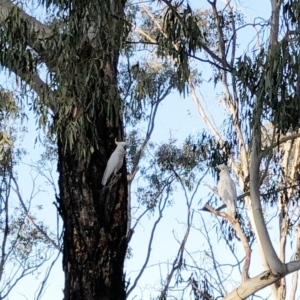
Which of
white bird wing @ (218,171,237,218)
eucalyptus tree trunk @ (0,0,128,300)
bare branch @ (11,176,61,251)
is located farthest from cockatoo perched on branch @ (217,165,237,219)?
bare branch @ (11,176,61,251)

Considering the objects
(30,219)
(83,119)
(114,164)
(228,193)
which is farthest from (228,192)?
(30,219)

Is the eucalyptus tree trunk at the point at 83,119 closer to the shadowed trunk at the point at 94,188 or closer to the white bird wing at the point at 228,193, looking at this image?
the shadowed trunk at the point at 94,188

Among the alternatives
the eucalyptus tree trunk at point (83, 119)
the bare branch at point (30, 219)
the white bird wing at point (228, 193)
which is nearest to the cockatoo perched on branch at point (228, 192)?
the white bird wing at point (228, 193)

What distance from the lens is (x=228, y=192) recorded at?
5.64 m

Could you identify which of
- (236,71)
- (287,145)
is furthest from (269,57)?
(287,145)

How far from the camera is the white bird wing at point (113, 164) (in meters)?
4.37

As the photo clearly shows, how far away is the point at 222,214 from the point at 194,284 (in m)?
1.67

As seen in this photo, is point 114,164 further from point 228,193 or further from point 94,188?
point 228,193

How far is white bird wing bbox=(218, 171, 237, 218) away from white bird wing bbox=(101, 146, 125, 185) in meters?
1.44

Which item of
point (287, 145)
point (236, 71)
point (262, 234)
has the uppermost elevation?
point (287, 145)

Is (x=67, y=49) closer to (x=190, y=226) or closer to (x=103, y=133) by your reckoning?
(x=103, y=133)

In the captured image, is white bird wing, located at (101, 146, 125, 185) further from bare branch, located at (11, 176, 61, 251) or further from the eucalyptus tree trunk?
bare branch, located at (11, 176, 61, 251)

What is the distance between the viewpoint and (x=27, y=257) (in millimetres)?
10258

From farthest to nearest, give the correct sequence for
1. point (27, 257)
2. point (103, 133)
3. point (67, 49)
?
point (27, 257), point (103, 133), point (67, 49)
